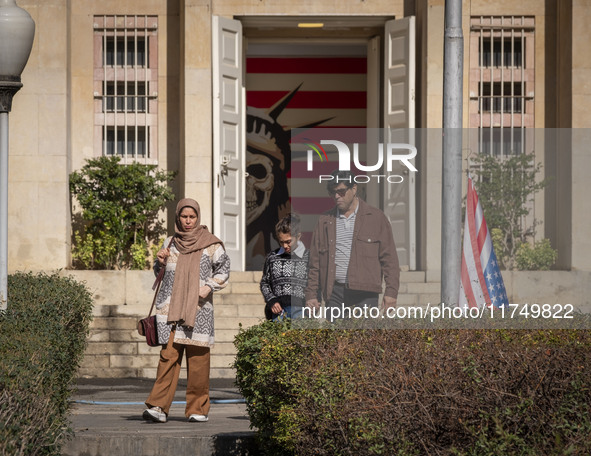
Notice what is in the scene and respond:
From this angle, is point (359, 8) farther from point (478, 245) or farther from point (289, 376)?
point (289, 376)

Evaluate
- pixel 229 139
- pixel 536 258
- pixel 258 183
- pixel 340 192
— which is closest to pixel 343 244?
pixel 340 192

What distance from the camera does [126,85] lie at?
16.6 m

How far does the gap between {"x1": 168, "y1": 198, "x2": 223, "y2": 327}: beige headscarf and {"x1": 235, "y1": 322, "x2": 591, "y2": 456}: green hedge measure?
2.94 metres

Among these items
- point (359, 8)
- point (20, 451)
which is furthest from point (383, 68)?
point (20, 451)

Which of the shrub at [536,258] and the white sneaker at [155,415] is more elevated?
the shrub at [536,258]

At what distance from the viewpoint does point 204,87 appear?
1609cm

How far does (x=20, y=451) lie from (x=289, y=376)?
1763mm

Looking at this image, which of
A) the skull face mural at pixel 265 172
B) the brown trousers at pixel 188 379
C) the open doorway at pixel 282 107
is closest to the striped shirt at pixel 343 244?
the brown trousers at pixel 188 379

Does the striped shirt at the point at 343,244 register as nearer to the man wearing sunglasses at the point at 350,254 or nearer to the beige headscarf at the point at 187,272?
the man wearing sunglasses at the point at 350,254

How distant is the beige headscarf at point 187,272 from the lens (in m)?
9.50

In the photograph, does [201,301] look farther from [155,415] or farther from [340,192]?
[340,192]

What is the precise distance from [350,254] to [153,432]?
5.97 ft

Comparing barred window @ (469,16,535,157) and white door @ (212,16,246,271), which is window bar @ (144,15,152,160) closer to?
white door @ (212,16,246,271)

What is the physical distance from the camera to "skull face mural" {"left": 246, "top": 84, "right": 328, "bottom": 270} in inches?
830
